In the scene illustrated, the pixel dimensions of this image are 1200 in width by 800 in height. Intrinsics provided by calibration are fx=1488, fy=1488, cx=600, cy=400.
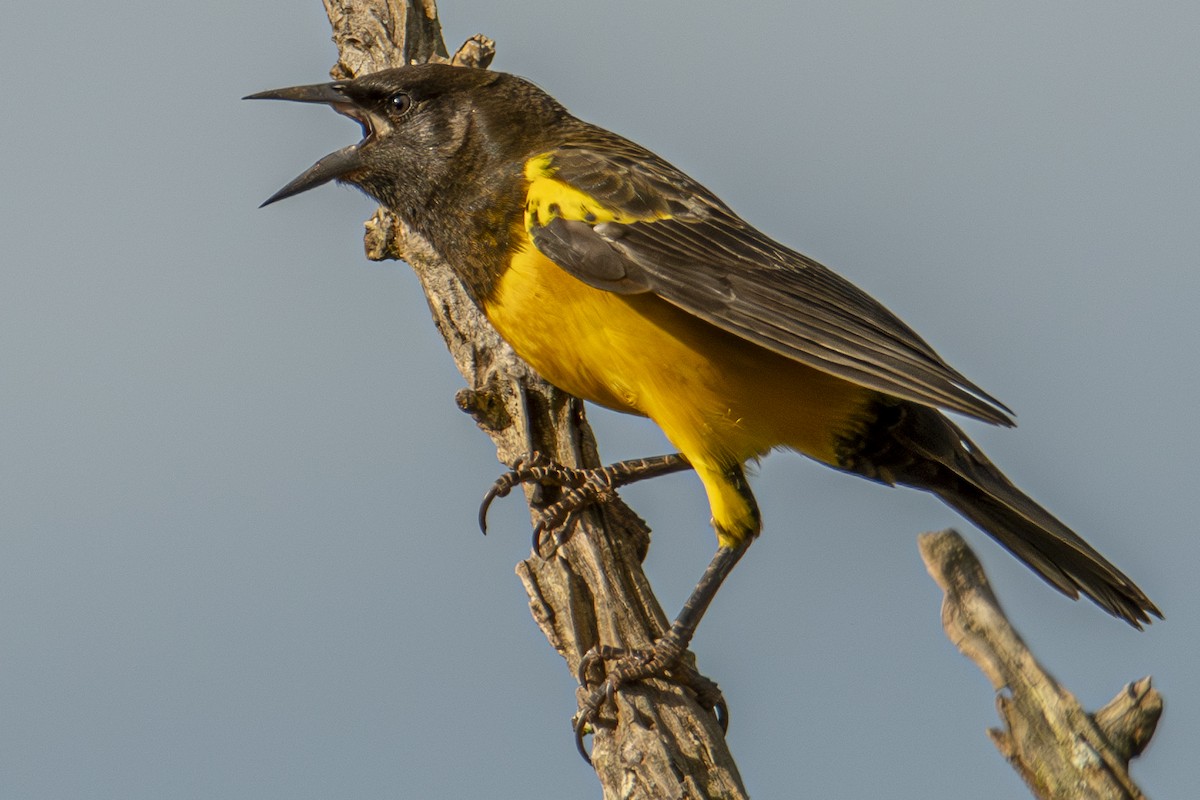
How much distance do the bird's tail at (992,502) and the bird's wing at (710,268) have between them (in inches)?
18.0

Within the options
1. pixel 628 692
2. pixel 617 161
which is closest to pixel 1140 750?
pixel 628 692

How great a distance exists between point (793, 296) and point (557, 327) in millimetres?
1028

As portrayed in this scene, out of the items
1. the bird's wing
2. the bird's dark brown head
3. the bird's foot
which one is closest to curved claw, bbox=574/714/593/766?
the bird's foot

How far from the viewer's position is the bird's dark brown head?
688 centimetres

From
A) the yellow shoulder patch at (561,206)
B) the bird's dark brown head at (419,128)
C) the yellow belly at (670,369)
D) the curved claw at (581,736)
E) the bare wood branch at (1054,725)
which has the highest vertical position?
the bird's dark brown head at (419,128)

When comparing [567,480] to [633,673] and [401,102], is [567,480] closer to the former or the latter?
[633,673]

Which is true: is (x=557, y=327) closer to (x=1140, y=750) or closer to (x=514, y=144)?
(x=514, y=144)

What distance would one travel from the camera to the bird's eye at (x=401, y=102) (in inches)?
277

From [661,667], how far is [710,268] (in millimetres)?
1678

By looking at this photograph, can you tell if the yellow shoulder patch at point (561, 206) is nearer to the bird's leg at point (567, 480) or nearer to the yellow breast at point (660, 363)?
the yellow breast at point (660, 363)

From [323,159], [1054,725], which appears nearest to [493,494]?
[323,159]

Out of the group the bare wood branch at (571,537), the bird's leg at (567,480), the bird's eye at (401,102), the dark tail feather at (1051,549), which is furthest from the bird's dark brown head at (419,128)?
the dark tail feather at (1051,549)

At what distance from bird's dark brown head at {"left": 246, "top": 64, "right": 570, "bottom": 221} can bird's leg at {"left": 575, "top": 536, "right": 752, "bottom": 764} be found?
7.29 ft

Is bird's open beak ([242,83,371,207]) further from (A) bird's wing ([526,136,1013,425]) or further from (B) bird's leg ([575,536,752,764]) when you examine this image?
(B) bird's leg ([575,536,752,764])
